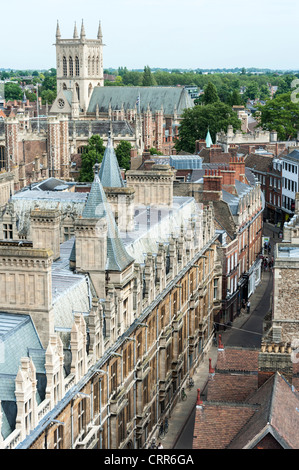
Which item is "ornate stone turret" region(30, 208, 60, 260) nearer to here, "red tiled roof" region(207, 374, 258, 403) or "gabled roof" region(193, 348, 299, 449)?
"red tiled roof" region(207, 374, 258, 403)

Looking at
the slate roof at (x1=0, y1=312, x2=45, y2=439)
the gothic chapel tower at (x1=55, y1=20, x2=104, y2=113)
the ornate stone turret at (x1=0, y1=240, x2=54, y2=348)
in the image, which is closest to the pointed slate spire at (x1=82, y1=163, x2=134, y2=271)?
the ornate stone turret at (x1=0, y1=240, x2=54, y2=348)

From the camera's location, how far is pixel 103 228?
119 feet

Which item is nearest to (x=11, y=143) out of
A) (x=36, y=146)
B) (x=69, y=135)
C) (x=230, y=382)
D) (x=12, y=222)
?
(x=36, y=146)

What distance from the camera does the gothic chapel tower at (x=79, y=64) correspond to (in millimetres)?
161875

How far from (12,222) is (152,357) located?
20432 mm

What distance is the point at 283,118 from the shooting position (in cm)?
13312

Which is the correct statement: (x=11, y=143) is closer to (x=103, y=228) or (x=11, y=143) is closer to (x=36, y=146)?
(x=36, y=146)

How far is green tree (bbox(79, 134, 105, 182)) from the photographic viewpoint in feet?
338

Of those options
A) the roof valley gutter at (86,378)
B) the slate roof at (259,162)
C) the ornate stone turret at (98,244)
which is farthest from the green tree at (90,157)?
the ornate stone turret at (98,244)

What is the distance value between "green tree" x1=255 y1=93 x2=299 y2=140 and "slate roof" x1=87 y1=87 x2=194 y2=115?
106ft

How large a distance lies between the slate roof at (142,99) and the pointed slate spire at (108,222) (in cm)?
12393

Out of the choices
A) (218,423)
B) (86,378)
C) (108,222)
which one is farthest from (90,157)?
(218,423)

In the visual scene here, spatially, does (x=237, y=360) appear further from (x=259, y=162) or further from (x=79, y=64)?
(x=79, y=64)

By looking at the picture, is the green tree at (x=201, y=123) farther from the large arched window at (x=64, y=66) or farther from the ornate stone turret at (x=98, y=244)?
the ornate stone turret at (x=98, y=244)
